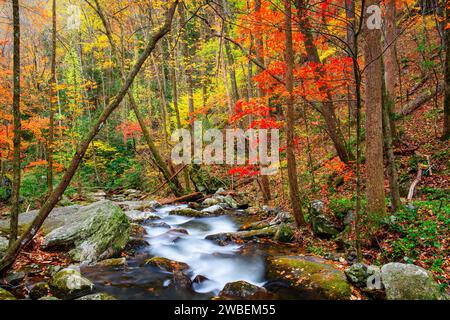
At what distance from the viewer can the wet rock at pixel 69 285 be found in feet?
16.4

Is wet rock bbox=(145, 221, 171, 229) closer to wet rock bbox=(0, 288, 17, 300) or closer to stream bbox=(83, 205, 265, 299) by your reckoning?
stream bbox=(83, 205, 265, 299)

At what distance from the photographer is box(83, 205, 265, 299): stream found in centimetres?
567

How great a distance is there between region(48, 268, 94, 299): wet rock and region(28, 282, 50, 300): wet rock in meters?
0.08

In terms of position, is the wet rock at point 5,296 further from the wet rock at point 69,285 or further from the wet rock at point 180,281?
the wet rock at point 180,281

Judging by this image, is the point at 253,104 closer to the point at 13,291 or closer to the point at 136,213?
the point at 136,213

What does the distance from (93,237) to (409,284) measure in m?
6.42

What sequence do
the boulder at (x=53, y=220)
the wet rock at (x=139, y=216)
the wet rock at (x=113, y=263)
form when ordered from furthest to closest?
the wet rock at (x=139, y=216), the boulder at (x=53, y=220), the wet rock at (x=113, y=263)

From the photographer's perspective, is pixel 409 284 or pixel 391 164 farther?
pixel 391 164

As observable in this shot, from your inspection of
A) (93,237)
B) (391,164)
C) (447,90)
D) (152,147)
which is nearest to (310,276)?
(391,164)

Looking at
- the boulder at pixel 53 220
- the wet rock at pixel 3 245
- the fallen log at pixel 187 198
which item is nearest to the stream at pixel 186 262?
the wet rock at pixel 3 245

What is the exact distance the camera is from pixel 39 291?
4.92 meters

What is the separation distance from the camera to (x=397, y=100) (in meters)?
15.2

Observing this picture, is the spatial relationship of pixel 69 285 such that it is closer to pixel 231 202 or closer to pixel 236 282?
pixel 236 282

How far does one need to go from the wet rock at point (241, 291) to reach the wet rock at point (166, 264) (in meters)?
1.47
